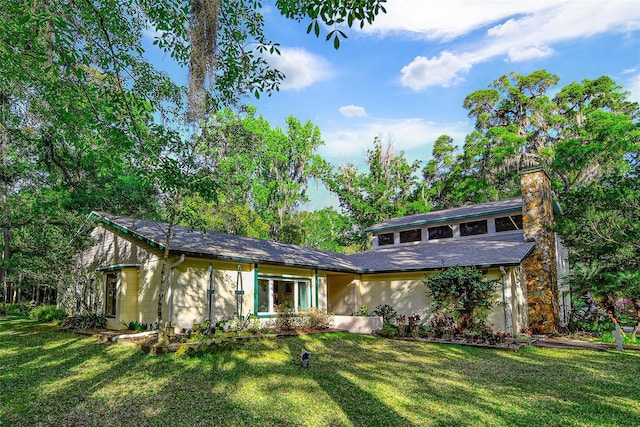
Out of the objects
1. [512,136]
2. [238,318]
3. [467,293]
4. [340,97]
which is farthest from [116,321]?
[512,136]

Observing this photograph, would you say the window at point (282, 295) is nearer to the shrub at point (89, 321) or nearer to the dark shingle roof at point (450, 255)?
the dark shingle roof at point (450, 255)

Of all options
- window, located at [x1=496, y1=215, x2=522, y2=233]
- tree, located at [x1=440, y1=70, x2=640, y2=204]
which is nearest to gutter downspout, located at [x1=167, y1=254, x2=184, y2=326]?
window, located at [x1=496, y1=215, x2=522, y2=233]

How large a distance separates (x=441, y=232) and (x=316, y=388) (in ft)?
45.8

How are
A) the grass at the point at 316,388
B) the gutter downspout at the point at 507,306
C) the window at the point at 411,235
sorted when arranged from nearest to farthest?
the grass at the point at 316,388 → the gutter downspout at the point at 507,306 → the window at the point at 411,235

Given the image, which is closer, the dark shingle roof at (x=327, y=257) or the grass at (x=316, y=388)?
the grass at (x=316, y=388)

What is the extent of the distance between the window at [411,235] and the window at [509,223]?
3.87 meters

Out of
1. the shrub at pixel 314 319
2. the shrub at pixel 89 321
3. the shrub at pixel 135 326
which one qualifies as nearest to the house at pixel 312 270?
the shrub at pixel 135 326

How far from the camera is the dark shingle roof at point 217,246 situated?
37.5 ft

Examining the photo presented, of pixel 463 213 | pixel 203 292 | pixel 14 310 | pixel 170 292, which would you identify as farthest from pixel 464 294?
pixel 14 310

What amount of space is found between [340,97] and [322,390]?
9.64 m

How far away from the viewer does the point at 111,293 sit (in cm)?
1334

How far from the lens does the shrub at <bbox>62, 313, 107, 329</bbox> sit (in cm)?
1276

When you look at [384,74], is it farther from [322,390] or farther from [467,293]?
[322,390]

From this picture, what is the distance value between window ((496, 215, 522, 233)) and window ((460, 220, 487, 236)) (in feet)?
2.13
